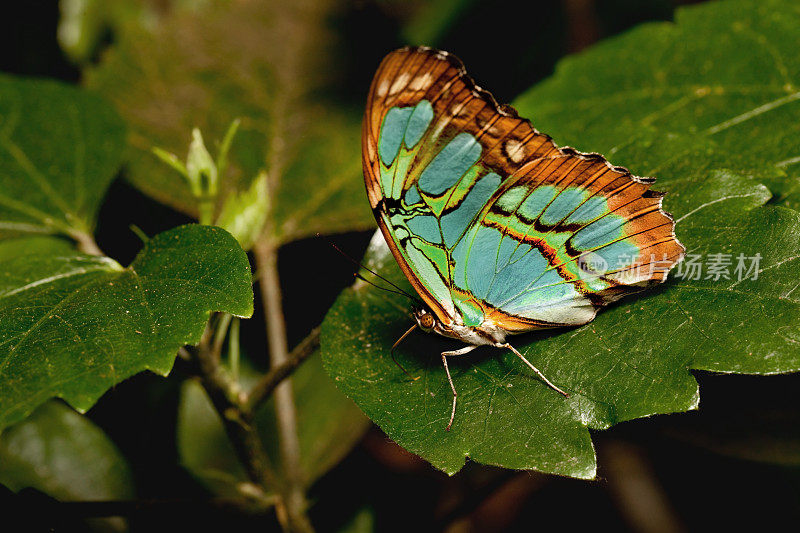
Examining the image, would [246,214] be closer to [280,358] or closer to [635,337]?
[280,358]

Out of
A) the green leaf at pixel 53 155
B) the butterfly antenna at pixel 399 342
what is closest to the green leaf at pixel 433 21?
the green leaf at pixel 53 155

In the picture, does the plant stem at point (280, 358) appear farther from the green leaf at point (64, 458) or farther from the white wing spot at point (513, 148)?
the white wing spot at point (513, 148)

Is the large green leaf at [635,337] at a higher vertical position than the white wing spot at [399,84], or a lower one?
lower

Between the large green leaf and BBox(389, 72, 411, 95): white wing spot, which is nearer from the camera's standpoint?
the large green leaf

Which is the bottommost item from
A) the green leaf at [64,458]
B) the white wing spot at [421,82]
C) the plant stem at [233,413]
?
the green leaf at [64,458]

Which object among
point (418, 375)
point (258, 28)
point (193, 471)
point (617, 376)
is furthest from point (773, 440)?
point (258, 28)

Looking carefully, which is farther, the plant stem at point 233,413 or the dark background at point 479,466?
the dark background at point 479,466

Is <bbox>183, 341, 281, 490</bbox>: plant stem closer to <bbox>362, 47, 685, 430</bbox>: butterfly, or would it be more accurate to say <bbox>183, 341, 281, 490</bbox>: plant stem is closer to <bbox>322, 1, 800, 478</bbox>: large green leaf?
<bbox>322, 1, 800, 478</bbox>: large green leaf

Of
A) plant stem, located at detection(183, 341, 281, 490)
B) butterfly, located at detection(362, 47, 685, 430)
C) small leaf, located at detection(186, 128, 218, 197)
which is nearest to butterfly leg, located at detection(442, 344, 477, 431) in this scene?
butterfly, located at detection(362, 47, 685, 430)
